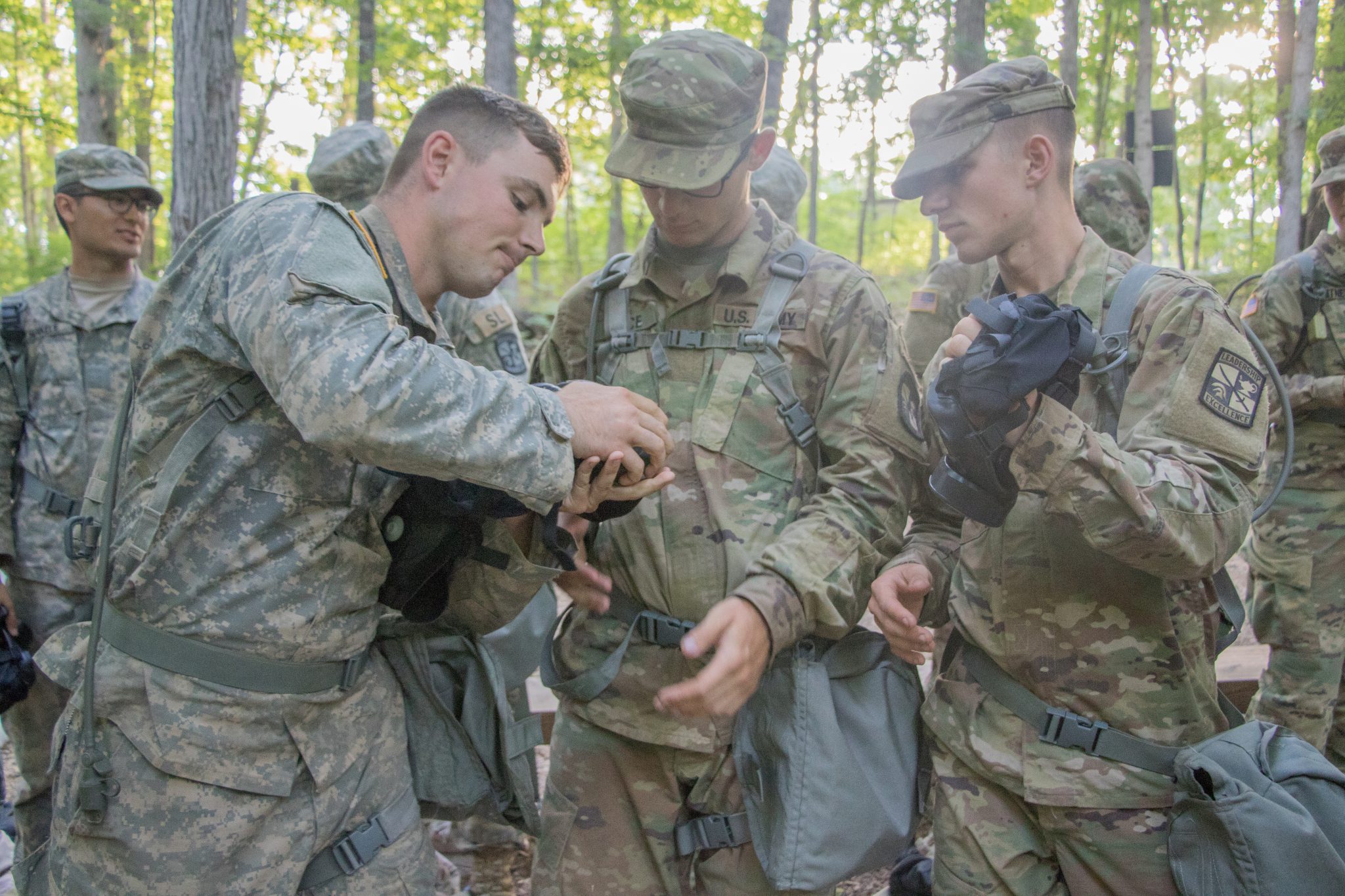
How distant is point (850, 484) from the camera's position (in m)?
2.46

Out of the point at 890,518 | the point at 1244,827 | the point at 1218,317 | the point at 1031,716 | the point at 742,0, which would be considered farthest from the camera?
the point at 742,0

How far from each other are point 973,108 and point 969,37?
813 centimetres

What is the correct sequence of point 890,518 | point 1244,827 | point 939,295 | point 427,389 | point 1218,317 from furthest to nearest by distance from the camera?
point 939,295, point 890,518, point 1218,317, point 1244,827, point 427,389

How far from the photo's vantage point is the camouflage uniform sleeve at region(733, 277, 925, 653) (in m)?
2.30

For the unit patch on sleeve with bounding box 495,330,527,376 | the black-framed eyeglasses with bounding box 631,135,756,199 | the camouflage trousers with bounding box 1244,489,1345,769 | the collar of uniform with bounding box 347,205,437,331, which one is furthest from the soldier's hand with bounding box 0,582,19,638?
the camouflage trousers with bounding box 1244,489,1345,769

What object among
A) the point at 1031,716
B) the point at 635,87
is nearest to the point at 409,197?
the point at 635,87

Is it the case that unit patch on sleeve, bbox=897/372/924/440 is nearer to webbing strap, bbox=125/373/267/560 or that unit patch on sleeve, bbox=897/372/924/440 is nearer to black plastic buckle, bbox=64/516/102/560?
webbing strap, bbox=125/373/267/560

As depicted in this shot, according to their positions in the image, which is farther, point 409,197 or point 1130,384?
point 409,197

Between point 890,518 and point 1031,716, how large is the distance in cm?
58

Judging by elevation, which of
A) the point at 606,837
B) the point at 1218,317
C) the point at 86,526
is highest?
the point at 1218,317

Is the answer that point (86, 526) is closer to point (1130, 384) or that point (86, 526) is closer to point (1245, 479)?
point (1130, 384)

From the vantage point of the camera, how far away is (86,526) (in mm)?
2176

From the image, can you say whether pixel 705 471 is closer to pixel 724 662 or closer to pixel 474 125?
pixel 724 662

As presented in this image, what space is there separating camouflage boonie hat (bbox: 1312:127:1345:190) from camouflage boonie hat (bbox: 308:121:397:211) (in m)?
4.41
